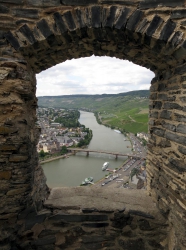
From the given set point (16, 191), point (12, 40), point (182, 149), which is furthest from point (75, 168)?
point (12, 40)

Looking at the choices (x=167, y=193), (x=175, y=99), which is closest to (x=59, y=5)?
(x=175, y=99)

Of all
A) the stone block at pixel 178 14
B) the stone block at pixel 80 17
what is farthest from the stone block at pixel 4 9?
the stone block at pixel 178 14

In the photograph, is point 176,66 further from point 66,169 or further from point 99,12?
point 66,169

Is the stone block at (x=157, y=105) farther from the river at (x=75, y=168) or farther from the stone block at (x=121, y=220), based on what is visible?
the river at (x=75, y=168)

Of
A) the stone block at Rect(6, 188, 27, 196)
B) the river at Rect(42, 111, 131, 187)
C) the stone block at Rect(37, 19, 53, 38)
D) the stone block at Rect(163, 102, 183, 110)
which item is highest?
the stone block at Rect(37, 19, 53, 38)

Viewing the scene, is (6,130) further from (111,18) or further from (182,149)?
(182,149)

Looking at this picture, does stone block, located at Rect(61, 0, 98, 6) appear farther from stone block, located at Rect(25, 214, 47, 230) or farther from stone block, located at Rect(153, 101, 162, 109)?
stone block, located at Rect(25, 214, 47, 230)

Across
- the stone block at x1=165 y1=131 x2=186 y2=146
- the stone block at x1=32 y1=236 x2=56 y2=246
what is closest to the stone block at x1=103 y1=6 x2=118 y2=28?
the stone block at x1=165 y1=131 x2=186 y2=146
